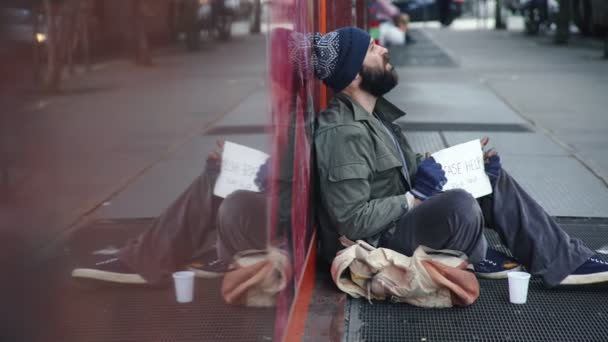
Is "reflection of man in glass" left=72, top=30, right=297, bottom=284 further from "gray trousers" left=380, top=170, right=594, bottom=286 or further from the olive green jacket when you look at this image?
"gray trousers" left=380, top=170, right=594, bottom=286

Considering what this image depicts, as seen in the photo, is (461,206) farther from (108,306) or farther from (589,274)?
(108,306)

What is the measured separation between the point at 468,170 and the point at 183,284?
2366 mm

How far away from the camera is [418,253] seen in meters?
3.44

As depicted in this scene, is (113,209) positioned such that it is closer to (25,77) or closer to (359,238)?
(25,77)

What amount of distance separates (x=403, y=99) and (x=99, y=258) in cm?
965

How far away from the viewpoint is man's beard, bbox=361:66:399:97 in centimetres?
362

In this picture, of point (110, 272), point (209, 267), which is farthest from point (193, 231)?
point (110, 272)

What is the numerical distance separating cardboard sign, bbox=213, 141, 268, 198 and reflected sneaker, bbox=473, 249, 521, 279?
208 centimetres

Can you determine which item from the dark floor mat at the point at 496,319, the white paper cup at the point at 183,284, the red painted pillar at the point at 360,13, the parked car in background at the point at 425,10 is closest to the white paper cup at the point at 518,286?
the dark floor mat at the point at 496,319

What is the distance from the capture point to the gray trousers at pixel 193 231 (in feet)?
4.16

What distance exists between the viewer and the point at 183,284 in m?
1.40

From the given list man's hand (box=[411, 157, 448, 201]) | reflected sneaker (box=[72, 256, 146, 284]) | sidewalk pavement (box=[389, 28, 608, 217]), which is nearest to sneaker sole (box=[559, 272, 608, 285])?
man's hand (box=[411, 157, 448, 201])

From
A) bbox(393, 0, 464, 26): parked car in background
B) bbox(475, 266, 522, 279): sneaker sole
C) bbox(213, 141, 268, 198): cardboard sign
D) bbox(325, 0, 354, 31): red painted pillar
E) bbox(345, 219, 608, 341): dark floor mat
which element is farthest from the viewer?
Result: bbox(393, 0, 464, 26): parked car in background

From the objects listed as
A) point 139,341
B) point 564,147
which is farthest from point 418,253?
point 564,147
